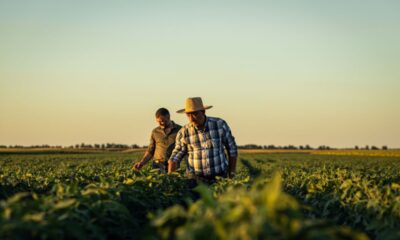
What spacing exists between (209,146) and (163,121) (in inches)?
92.9

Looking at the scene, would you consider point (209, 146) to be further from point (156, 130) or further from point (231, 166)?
point (156, 130)

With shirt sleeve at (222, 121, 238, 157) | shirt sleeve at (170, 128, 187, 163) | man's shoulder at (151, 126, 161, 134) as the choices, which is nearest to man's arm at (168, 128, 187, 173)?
shirt sleeve at (170, 128, 187, 163)

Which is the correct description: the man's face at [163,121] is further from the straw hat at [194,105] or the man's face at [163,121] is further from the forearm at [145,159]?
the straw hat at [194,105]

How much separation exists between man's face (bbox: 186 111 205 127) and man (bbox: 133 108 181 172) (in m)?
2.28

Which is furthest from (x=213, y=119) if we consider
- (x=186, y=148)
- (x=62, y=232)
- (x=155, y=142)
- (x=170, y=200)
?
(x=62, y=232)

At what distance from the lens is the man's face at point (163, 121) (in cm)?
1127

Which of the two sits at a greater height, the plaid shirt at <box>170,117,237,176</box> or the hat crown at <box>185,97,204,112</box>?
the hat crown at <box>185,97,204,112</box>

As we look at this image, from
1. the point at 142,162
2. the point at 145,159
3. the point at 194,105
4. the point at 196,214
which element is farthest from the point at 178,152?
the point at 196,214

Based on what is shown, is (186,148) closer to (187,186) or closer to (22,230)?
(187,186)

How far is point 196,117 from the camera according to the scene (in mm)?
9008

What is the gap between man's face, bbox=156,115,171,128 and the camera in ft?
37.0

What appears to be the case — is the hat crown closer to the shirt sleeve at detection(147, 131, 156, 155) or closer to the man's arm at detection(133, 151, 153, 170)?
the man's arm at detection(133, 151, 153, 170)

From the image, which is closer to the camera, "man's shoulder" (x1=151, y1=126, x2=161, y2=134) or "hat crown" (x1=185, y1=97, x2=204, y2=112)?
"hat crown" (x1=185, y1=97, x2=204, y2=112)

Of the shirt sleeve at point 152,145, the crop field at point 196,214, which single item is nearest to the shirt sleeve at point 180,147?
the crop field at point 196,214
